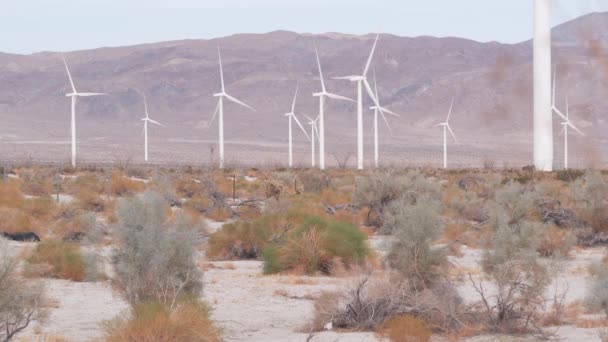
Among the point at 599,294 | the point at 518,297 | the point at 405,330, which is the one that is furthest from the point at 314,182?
the point at 405,330

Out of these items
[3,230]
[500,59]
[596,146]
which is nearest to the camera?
[596,146]

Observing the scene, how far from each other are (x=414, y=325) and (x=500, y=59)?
4650 mm

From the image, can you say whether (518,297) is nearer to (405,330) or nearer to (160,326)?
(405,330)

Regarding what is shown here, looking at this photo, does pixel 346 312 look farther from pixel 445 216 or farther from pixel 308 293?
pixel 445 216

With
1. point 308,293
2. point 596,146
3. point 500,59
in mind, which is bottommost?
point 308,293

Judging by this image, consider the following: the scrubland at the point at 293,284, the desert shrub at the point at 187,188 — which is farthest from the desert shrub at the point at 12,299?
the desert shrub at the point at 187,188

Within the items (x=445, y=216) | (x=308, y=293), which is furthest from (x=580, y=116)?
(x=445, y=216)

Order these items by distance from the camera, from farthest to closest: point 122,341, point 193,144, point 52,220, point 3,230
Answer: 1. point 193,144
2. point 52,220
3. point 3,230
4. point 122,341

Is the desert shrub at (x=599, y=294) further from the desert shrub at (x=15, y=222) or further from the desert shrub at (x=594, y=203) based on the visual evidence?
the desert shrub at (x=15, y=222)

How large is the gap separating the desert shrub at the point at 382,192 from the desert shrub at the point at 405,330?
67.0ft

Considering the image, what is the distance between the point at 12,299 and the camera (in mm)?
12781

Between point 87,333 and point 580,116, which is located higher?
point 580,116

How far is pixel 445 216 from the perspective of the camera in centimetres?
3597

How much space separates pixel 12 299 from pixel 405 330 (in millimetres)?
4894
